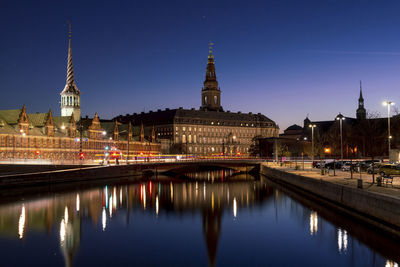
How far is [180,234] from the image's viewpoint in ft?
122

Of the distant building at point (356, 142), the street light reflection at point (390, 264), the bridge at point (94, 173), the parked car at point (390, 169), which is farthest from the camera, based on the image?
the distant building at point (356, 142)

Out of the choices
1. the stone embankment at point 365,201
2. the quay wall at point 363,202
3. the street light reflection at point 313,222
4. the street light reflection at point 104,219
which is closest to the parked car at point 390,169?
the stone embankment at point 365,201

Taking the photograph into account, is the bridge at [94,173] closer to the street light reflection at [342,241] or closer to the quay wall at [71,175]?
the quay wall at [71,175]

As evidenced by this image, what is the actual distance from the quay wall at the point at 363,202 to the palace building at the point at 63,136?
46.5 meters

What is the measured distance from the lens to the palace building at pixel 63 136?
90.6 m

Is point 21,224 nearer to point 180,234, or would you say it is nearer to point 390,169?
point 180,234

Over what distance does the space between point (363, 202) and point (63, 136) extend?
8844 centimetres

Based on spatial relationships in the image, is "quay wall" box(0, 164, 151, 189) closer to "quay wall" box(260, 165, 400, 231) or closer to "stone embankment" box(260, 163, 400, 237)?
"stone embankment" box(260, 163, 400, 237)

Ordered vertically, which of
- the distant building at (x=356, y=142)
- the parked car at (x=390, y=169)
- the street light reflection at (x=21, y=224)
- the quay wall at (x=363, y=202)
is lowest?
the street light reflection at (x=21, y=224)

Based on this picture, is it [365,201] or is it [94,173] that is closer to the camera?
[365,201]

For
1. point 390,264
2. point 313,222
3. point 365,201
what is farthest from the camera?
point 313,222

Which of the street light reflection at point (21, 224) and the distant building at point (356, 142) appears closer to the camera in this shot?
the street light reflection at point (21, 224)

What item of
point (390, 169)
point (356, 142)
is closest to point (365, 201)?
point (390, 169)

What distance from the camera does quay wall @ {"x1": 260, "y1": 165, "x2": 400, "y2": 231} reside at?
28.4 metres
